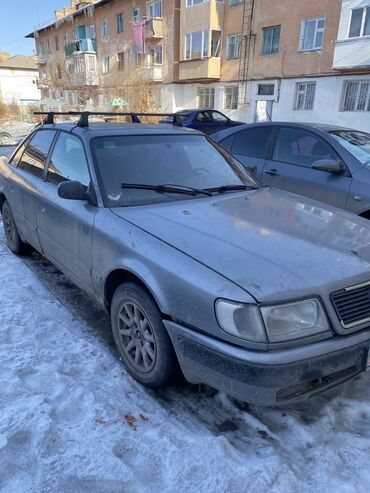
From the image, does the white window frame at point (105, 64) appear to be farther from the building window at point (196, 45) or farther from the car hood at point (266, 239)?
the car hood at point (266, 239)

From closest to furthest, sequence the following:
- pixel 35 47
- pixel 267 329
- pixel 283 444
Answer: pixel 267 329 < pixel 283 444 < pixel 35 47

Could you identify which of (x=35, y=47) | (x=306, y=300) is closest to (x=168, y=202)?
(x=306, y=300)

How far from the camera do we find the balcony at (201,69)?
2436 centimetres

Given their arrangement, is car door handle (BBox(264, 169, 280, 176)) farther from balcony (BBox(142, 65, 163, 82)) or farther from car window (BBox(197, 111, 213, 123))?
balcony (BBox(142, 65, 163, 82))

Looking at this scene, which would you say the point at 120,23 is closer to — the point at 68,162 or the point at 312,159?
the point at 312,159

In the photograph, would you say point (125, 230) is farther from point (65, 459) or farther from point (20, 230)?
point (20, 230)

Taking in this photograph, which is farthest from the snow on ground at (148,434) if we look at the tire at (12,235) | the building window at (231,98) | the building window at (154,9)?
the building window at (154,9)

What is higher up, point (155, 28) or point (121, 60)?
point (155, 28)

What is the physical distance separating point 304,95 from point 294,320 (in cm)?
2061

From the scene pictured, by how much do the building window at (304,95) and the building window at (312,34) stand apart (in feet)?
5.36

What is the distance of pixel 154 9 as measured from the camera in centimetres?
2886

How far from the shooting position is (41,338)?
3098mm

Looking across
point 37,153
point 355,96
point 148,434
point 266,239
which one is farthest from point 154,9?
point 148,434

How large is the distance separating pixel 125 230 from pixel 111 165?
2.36ft
